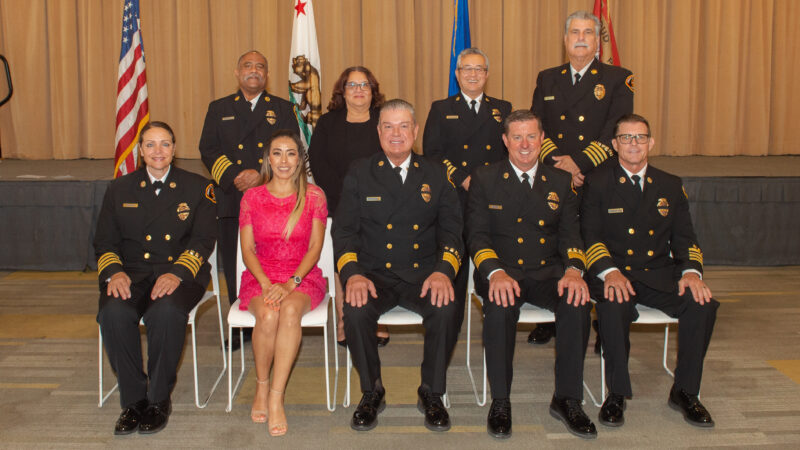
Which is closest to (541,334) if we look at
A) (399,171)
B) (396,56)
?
(399,171)

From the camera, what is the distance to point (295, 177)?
333cm

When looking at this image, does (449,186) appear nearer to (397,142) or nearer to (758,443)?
(397,142)

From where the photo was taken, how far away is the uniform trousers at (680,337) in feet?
10.0

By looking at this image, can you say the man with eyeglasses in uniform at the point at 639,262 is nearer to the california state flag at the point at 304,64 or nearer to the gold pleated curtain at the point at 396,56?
the california state flag at the point at 304,64

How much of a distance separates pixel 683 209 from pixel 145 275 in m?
2.75

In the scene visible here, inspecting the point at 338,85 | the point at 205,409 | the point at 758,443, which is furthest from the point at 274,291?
the point at 758,443

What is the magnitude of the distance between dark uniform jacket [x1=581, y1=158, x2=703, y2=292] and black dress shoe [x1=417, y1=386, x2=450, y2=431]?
1.00 metres

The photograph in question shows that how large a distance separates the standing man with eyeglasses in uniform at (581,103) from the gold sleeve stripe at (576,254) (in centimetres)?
59

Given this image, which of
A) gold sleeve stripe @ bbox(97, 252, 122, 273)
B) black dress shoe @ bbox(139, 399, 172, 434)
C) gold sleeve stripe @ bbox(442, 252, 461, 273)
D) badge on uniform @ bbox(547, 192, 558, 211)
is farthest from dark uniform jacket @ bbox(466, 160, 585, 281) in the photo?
gold sleeve stripe @ bbox(97, 252, 122, 273)

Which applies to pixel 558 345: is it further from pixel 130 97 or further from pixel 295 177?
pixel 130 97

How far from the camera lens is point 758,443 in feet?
9.31

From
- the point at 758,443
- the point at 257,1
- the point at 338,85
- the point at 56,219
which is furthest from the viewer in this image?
→ the point at 257,1

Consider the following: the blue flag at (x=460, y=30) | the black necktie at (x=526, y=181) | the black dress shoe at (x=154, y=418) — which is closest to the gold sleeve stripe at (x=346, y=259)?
the black necktie at (x=526, y=181)

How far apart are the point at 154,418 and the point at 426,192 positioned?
167 cm
